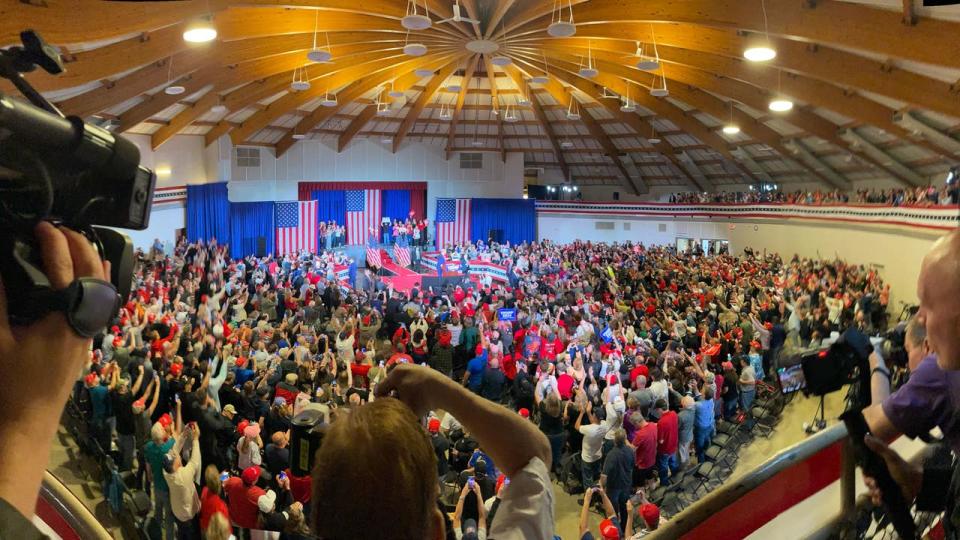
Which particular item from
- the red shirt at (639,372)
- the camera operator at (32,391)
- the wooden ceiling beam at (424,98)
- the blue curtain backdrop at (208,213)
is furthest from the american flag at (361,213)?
the camera operator at (32,391)

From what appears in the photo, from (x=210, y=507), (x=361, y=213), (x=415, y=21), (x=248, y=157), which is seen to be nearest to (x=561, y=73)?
(x=415, y=21)

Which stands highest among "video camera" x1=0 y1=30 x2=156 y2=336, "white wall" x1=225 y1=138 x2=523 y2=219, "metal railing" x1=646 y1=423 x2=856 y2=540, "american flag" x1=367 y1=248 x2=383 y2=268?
"white wall" x1=225 y1=138 x2=523 y2=219

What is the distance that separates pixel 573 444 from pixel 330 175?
22.9 metres

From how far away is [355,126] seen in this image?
2530cm

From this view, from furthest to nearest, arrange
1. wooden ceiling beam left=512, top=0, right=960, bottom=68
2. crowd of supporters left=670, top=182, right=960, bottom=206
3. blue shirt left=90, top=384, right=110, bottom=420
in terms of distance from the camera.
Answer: crowd of supporters left=670, top=182, right=960, bottom=206 → wooden ceiling beam left=512, top=0, right=960, bottom=68 → blue shirt left=90, top=384, right=110, bottom=420

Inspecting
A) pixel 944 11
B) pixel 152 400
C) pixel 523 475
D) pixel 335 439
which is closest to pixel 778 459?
pixel 523 475

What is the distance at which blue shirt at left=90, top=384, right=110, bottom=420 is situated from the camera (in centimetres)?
667

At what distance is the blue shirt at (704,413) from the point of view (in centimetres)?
738

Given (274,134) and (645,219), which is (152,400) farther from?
(645,219)

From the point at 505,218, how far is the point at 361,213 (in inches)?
285

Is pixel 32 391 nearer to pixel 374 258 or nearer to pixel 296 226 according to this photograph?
pixel 374 258

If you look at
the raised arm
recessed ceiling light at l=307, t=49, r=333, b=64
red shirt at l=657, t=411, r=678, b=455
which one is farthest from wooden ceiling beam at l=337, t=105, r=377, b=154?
the raised arm

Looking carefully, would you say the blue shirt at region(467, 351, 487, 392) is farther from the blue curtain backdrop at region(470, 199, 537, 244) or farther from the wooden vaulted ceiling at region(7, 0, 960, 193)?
the blue curtain backdrop at region(470, 199, 537, 244)

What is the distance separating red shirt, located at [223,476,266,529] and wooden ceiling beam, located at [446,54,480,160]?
46.8 ft
